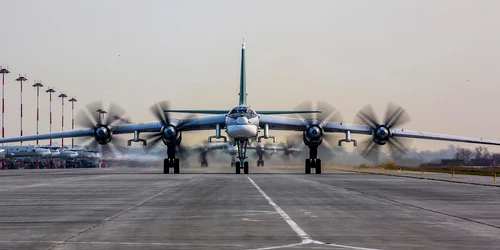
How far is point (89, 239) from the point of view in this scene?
1223cm

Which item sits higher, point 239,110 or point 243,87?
point 243,87

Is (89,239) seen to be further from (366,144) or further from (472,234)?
(366,144)

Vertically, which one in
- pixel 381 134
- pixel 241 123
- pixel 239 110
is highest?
pixel 239 110

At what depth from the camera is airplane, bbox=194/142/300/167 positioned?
270 feet

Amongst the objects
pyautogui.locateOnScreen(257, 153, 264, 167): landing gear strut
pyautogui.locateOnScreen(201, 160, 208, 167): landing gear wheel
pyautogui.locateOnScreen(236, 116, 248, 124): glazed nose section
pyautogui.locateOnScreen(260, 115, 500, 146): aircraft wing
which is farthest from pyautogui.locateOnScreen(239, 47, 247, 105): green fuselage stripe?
pyautogui.locateOnScreen(257, 153, 264, 167): landing gear strut

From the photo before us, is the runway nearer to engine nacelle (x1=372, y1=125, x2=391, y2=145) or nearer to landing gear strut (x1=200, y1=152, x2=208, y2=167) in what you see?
engine nacelle (x1=372, y1=125, x2=391, y2=145)

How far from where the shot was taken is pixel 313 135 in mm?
50594

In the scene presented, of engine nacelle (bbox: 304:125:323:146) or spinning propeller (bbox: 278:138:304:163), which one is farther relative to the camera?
spinning propeller (bbox: 278:138:304:163)

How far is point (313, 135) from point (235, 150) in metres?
37.1

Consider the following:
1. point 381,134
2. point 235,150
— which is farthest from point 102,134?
point 235,150

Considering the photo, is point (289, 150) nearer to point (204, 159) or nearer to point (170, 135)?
point (204, 159)

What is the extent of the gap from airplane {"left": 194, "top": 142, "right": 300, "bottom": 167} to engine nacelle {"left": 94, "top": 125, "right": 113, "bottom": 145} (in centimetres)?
2950

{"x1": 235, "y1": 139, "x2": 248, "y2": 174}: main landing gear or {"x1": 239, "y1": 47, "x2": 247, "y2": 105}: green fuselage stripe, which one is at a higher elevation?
{"x1": 239, "y1": 47, "x2": 247, "y2": 105}: green fuselage stripe

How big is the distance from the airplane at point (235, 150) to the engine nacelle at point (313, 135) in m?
30.4
